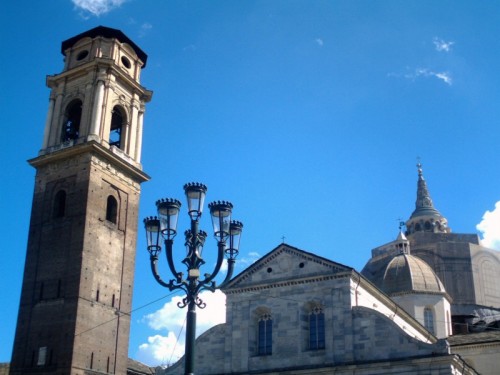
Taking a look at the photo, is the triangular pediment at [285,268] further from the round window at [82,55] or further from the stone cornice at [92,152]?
the round window at [82,55]

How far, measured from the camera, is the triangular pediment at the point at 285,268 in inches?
1213

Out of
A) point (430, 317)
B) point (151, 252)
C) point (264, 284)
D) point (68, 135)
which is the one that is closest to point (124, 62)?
point (68, 135)

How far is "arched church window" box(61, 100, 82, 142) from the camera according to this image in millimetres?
39406

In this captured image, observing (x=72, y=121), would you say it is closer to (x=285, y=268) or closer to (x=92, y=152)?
(x=92, y=152)

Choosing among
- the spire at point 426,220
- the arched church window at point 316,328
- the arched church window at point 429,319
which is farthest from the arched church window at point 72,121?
the spire at point 426,220

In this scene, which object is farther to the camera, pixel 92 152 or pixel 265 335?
pixel 92 152

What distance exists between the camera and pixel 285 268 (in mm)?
31969

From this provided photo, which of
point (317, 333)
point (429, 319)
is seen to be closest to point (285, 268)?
point (317, 333)

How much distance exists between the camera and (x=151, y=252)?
49.3ft

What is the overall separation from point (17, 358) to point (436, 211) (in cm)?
4123

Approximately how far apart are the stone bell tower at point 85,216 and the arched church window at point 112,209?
0.06 meters

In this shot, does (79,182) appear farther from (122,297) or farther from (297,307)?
(297,307)

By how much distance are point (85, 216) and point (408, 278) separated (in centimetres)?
2134

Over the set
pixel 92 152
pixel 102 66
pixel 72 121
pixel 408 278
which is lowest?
pixel 408 278
